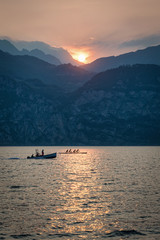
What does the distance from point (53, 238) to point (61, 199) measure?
16.7 m

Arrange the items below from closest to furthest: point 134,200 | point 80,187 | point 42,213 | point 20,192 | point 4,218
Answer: point 4,218
point 42,213
point 134,200
point 20,192
point 80,187

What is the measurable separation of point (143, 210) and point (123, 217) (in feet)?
13.2

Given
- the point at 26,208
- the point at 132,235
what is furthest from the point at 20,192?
the point at 132,235

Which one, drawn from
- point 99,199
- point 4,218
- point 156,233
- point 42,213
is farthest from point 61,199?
point 156,233

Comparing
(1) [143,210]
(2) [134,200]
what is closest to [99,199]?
(2) [134,200]

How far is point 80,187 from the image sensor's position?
54438 mm

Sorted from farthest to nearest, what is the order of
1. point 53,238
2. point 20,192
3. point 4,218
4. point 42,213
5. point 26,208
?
point 20,192
point 26,208
point 42,213
point 4,218
point 53,238

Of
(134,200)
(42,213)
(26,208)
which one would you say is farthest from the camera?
(134,200)

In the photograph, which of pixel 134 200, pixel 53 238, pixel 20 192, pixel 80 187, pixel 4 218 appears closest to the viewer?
pixel 53 238

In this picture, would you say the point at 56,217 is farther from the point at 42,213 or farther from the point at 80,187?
the point at 80,187

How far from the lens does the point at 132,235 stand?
27172 mm

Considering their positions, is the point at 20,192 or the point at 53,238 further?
the point at 20,192

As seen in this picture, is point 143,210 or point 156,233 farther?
point 143,210

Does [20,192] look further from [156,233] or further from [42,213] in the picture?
[156,233]
